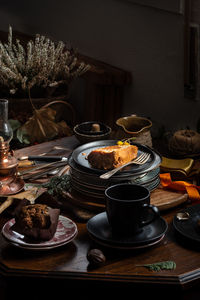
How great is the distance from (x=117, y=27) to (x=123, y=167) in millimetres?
1500

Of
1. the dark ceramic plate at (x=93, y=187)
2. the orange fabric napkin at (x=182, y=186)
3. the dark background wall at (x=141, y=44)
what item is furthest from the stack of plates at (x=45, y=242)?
the dark background wall at (x=141, y=44)

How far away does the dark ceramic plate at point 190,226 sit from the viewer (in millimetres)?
1285

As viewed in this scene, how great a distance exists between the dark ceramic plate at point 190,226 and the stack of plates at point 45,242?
0.92ft

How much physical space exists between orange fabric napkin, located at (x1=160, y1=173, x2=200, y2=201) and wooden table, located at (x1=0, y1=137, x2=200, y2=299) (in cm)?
24

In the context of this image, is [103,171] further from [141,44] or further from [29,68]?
[141,44]

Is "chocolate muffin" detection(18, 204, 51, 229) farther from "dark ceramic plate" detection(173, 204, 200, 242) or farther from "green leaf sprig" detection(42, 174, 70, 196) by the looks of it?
"dark ceramic plate" detection(173, 204, 200, 242)

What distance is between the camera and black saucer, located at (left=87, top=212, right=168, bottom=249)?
123 cm

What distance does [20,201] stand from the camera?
4.72ft

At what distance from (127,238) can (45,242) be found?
8.2 inches

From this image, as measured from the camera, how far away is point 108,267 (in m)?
1.19

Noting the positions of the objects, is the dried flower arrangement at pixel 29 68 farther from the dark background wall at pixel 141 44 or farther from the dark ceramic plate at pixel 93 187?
the dark ceramic plate at pixel 93 187

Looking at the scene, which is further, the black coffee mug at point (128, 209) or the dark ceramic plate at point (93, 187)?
the dark ceramic plate at point (93, 187)

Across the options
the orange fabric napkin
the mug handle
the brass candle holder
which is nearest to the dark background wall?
the orange fabric napkin

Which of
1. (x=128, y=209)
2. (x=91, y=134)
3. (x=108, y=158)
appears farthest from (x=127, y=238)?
(x=91, y=134)
